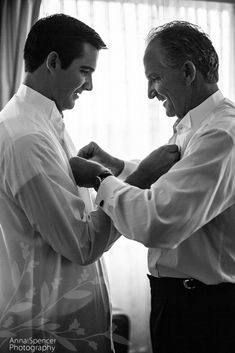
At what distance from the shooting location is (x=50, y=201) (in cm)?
130

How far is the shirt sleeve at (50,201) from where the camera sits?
1.30 m

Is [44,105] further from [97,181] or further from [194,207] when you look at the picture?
[194,207]

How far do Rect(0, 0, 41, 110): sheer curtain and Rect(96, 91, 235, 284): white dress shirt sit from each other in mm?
1743

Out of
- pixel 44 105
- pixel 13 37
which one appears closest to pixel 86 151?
pixel 44 105

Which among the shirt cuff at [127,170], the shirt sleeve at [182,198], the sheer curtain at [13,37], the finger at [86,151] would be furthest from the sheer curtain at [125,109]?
the shirt sleeve at [182,198]

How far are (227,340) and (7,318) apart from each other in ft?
2.02

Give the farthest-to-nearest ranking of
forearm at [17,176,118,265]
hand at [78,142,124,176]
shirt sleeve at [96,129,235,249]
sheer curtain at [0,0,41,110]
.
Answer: sheer curtain at [0,0,41,110] → hand at [78,142,124,176] → forearm at [17,176,118,265] → shirt sleeve at [96,129,235,249]

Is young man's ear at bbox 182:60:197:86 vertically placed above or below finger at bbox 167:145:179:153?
above

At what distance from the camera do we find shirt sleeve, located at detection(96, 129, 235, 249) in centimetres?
119

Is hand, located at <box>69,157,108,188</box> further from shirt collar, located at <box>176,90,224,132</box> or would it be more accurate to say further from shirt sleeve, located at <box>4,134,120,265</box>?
shirt collar, located at <box>176,90,224,132</box>

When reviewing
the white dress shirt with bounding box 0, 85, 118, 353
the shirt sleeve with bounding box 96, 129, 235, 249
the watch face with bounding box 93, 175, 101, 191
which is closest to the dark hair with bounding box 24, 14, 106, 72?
the white dress shirt with bounding box 0, 85, 118, 353

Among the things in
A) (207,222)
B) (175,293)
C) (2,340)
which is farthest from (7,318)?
(207,222)

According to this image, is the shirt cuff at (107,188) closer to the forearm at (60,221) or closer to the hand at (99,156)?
the forearm at (60,221)

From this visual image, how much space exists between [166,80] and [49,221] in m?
0.53
